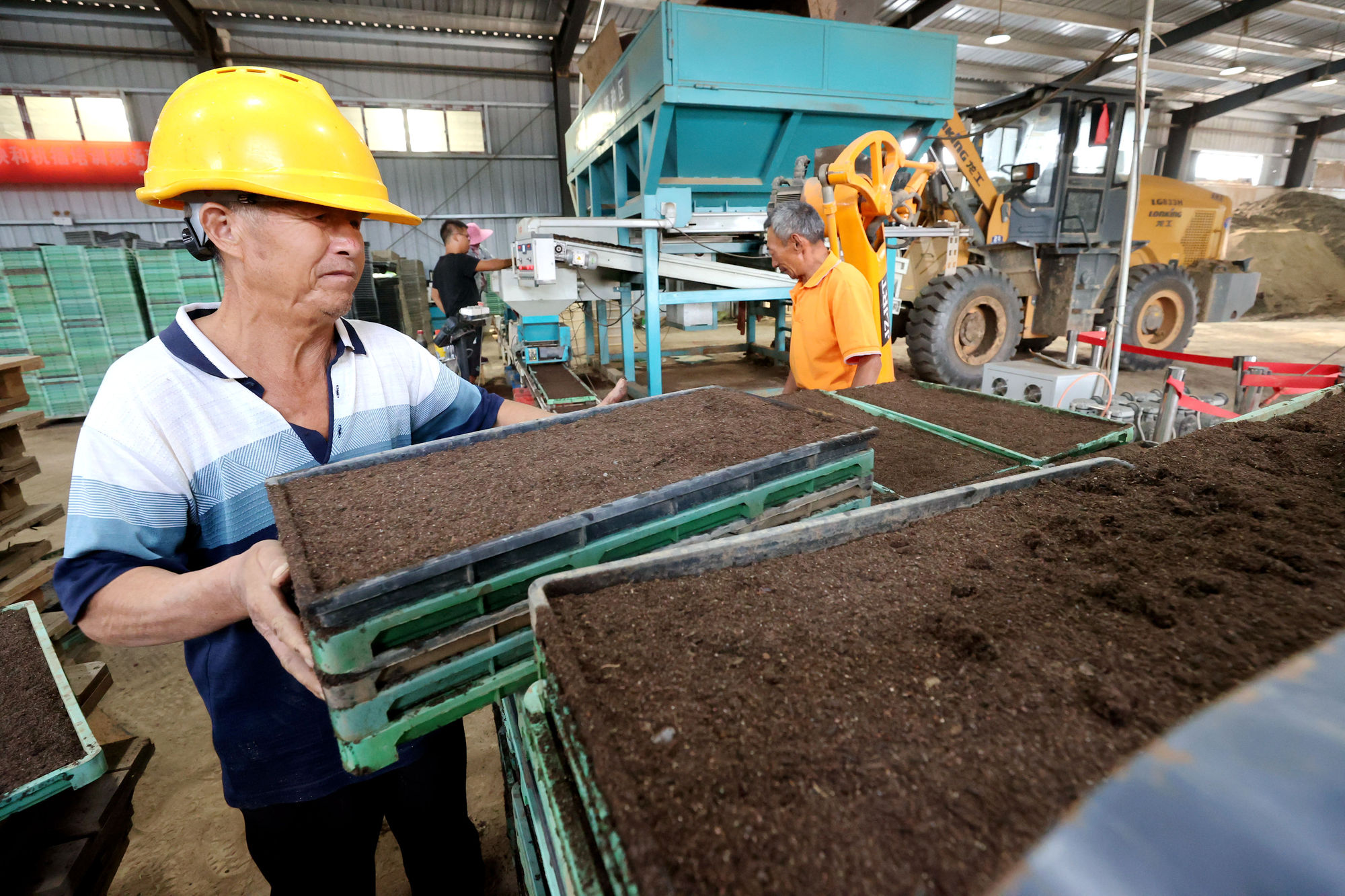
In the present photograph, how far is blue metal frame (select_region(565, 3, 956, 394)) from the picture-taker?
4.16 m

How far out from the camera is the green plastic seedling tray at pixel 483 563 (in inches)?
30.8

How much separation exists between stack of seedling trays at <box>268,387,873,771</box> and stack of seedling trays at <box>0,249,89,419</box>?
7.55 m

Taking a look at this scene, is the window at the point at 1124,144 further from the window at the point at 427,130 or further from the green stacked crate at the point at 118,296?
the window at the point at 427,130

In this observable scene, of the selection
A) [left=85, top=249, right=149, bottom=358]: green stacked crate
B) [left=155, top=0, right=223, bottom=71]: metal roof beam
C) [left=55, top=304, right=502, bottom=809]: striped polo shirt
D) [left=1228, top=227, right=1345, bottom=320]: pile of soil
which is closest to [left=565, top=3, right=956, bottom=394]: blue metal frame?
[left=55, top=304, right=502, bottom=809]: striped polo shirt

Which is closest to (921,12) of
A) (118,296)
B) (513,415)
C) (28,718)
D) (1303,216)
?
(1303,216)

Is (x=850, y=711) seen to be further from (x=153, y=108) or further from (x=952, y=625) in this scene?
(x=153, y=108)

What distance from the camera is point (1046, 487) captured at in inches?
45.9

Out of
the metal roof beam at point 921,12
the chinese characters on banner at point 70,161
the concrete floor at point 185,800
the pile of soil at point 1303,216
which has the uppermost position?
the metal roof beam at point 921,12

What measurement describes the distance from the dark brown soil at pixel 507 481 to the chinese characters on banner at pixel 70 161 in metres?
15.5

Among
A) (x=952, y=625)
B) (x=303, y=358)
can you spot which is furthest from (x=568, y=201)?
(x=952, y=625)

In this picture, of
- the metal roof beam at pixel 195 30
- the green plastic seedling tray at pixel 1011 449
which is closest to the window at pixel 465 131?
the metal roof beam at pixel 195 30

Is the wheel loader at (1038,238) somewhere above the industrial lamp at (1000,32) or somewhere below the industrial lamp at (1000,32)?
below

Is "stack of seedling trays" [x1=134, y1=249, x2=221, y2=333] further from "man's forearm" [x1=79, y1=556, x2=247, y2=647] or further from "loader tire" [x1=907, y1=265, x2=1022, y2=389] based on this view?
"loader tire" [x1=907, y1=265, x2=1022, y2=389]

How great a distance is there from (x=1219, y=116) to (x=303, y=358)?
2814cm
